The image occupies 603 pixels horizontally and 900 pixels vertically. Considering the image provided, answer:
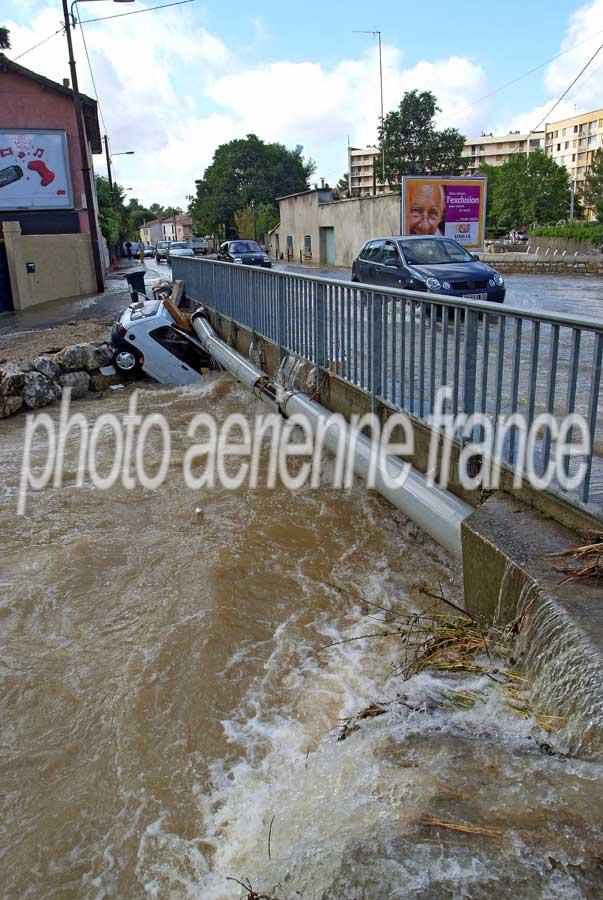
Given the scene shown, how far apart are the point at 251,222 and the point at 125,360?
218 feet

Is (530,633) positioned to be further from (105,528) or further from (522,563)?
→ (105,528)

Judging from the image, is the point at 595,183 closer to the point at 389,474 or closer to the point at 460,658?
the point at 389,474

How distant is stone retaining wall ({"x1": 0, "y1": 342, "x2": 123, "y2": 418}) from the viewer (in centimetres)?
1065

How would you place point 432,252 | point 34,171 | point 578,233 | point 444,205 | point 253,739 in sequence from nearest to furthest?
point 253,739, point 432,252, point 34,171, point 444,205, point 578,233

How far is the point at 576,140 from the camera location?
363 feet

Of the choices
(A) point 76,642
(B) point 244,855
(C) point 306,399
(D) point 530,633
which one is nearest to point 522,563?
(D) point 530,633

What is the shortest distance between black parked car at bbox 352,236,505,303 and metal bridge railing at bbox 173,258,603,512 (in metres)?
2.73

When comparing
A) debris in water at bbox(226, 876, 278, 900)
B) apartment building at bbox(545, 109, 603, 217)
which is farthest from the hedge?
apartment building at bbox(545, 109, 603, 217)

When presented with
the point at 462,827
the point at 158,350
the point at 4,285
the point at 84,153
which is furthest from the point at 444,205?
the point at 462,827

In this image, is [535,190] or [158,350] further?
[535,190]

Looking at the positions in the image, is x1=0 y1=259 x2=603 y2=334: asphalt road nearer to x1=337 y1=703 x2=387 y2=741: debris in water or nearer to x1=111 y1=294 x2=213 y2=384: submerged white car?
x1=111 y1=294 x2=213 y2=384: submerged white car

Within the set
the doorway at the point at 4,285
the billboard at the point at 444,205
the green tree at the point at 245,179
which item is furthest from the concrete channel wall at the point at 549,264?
the green tree at the point at 245,179

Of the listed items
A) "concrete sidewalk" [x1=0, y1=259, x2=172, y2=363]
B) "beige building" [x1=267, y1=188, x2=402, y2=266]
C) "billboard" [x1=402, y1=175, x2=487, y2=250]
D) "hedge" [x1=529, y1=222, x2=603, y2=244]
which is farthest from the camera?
"hedge" [x1=529, y1=222, x2=603, y2=244]

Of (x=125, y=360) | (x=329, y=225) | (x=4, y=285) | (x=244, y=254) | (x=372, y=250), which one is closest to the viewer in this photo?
(x=125, y=360)
